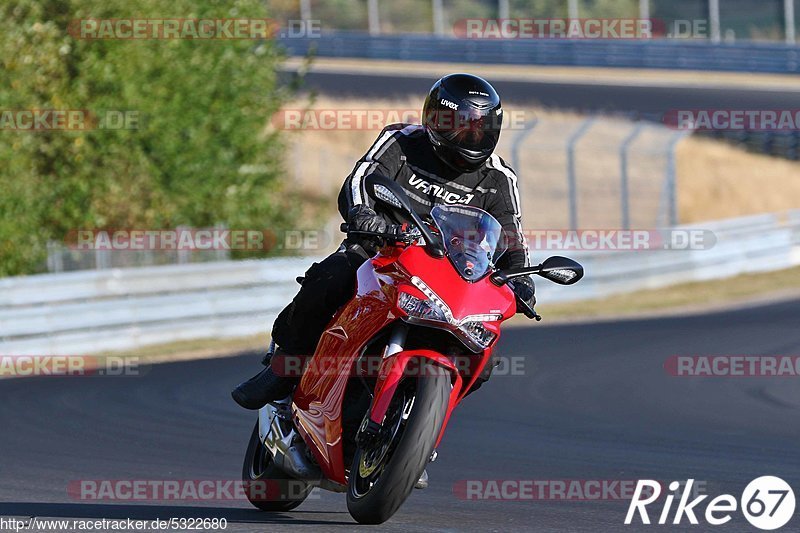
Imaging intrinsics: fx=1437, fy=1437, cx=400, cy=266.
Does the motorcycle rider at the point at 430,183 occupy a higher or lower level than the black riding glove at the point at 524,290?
higher

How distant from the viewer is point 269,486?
22.4 ft

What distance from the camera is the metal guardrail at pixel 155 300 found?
1578 centimetres

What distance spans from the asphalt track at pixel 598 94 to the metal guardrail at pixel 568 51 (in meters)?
1.48

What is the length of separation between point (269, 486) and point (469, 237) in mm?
1794

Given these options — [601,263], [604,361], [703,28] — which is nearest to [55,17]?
[601,263]

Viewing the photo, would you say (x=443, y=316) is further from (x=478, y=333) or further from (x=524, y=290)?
(x=524, y=290)

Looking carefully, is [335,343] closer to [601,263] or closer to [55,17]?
[601,263]

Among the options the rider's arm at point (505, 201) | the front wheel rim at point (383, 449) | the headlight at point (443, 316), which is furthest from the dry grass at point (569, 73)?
the front wheel rim at point (383, 449)

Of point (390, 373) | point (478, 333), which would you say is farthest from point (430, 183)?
point (390, 373)

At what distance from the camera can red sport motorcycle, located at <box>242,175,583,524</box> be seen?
5.50m

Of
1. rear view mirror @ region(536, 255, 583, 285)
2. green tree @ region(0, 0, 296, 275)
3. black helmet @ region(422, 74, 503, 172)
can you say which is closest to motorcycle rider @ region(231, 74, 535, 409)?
black helmet @ region(422, 74, 503, 172)

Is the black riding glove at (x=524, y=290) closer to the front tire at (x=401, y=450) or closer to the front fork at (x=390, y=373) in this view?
the front fork at (x=390, y=373)

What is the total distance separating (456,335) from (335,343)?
729mm

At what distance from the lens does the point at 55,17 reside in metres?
22.5
